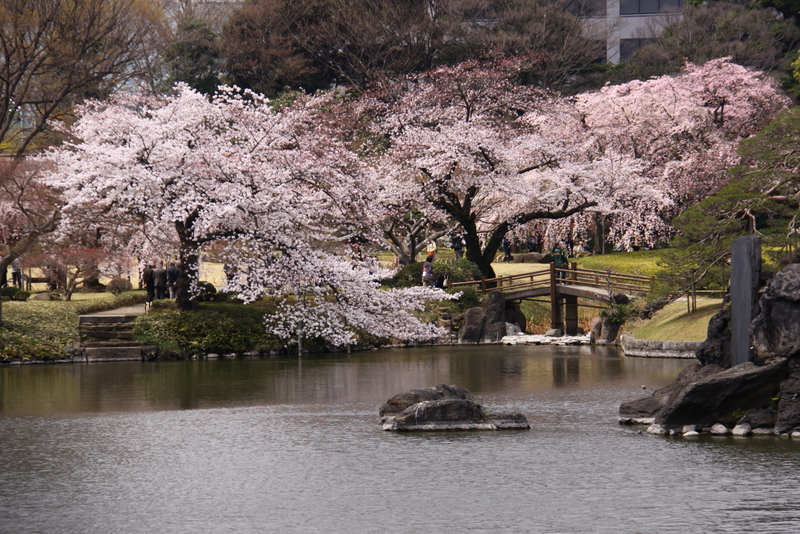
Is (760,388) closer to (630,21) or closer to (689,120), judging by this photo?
(689,120)

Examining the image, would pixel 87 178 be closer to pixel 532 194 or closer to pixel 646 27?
pixel 532 194

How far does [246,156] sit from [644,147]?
A: 24.6 metres

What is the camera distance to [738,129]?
47188mm

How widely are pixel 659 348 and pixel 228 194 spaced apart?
15.1 m

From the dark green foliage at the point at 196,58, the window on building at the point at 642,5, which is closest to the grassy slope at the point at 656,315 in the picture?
the dark green foliage at the point at 196,58

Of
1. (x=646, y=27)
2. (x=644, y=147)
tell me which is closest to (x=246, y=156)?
(x=644, y=147)

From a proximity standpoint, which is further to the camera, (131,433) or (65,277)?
(65,277)

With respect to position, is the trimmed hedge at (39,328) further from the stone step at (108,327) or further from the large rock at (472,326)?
the large rock at (472,326)

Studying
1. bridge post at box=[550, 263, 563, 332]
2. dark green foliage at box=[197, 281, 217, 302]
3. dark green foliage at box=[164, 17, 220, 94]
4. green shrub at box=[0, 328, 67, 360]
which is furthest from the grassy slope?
dark green foliage at box=[164, 17, 220, 94]

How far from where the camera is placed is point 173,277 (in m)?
37.4

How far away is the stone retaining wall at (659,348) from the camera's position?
31562 mm

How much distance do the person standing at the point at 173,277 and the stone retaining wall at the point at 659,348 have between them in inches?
661

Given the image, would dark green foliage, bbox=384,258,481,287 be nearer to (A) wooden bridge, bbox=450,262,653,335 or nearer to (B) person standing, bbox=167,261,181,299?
(A) wooden bridge, bbox=450,262,653,335

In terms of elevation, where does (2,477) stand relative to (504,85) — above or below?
below
